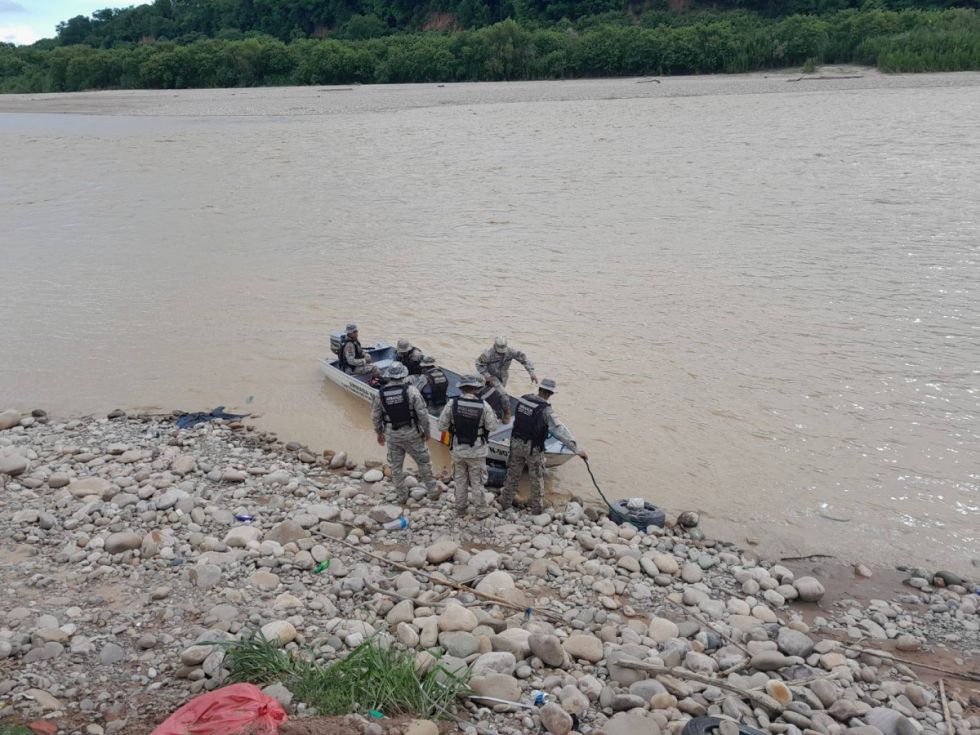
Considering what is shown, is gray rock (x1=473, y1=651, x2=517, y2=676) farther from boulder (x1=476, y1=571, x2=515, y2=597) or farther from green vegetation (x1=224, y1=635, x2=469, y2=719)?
boulder (x1=476, y1=571, x2=515, y2=597)

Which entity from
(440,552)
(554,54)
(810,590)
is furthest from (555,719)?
(554,54)

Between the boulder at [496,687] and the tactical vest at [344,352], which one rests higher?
the tactical vest at [344,352]

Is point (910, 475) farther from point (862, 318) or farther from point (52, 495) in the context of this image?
point (52, 495)

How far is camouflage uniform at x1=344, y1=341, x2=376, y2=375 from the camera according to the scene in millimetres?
14219

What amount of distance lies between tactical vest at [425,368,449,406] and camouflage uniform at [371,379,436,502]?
6.12ft

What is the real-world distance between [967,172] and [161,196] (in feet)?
94.4

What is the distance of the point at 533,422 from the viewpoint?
10.0m

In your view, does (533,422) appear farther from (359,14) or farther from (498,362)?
(359,14)

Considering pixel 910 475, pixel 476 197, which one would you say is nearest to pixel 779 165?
pixel 476 197

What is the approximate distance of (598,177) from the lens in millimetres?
31562

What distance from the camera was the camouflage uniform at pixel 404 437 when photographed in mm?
10281

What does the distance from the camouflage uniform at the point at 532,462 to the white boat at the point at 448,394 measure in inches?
17.3

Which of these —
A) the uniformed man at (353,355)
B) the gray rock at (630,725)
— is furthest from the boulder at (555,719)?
the uniformed man at (353,355)

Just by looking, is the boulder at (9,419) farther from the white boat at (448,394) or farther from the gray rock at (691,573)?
the gray rock at (691,573)
